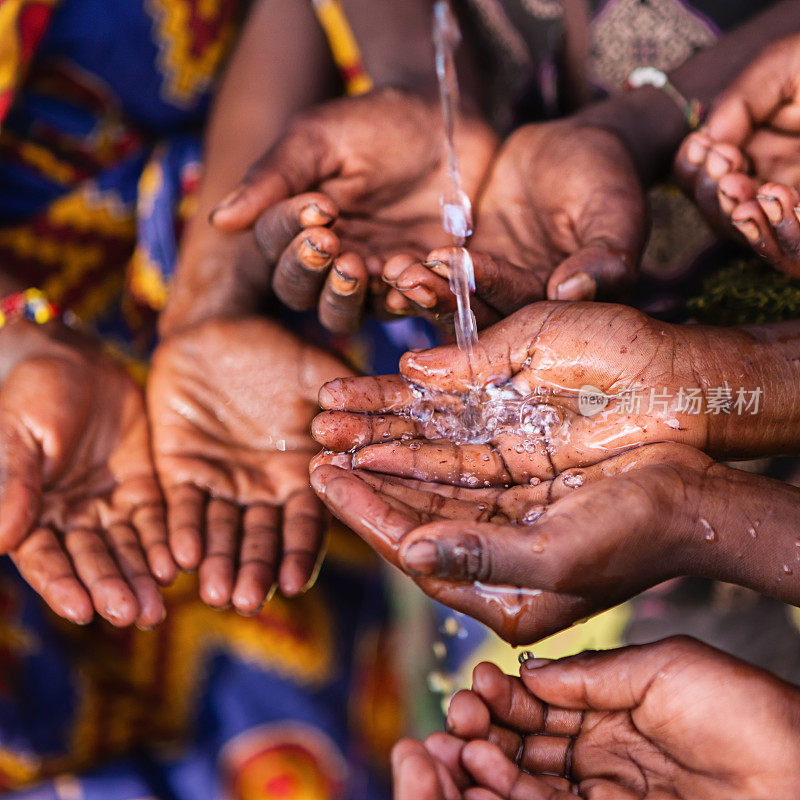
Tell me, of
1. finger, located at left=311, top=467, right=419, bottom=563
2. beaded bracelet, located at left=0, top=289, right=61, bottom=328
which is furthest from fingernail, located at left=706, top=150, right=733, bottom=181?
beaded bracelet, located at left=0, top=289, right=61, bottom=328

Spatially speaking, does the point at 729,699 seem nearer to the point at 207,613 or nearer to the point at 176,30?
the point at 207,613

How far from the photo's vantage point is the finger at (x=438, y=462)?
1.18 meters

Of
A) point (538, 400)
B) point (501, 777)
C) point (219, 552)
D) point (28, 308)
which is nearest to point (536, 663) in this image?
point (501, 777)

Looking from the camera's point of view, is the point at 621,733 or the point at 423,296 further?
the point at 423,296

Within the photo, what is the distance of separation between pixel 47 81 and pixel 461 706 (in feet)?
5.92

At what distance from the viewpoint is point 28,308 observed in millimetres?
1678

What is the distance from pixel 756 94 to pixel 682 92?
285mm

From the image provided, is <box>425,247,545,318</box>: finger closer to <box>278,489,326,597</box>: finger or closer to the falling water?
the falling water

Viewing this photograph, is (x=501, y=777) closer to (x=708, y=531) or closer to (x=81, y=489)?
(x=708, y=531)

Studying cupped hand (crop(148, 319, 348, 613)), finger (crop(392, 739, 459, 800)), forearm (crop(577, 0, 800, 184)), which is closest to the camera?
finger (crop(392, 739, 459, 800))

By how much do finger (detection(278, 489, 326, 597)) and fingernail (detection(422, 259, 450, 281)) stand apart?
0.49 meters

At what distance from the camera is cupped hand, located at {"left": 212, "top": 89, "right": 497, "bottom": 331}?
1321mm

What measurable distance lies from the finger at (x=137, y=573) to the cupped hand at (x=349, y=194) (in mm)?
541

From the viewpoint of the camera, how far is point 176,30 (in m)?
1.94
